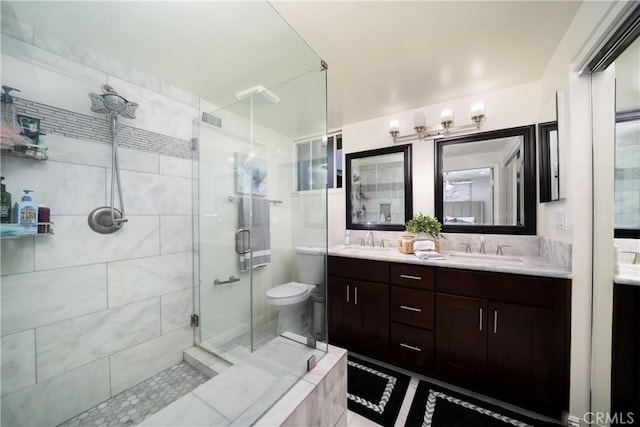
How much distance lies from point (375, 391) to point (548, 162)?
2.04 metres

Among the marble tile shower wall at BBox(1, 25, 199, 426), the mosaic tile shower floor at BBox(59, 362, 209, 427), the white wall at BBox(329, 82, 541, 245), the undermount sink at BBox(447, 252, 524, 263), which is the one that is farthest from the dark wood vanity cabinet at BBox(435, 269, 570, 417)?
the marble tile shower wall at BBox(1, 25, 199, 426)

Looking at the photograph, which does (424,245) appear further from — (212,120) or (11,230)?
(11,230)

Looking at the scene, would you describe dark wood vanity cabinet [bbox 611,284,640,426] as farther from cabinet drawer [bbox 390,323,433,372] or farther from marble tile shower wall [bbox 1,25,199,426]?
marble tile shower wall [bbox 1,25,199,426]

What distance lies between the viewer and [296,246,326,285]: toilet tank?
178cm

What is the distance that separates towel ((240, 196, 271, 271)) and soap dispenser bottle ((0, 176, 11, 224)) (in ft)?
3.77

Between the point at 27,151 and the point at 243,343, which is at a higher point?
the point at 27,151

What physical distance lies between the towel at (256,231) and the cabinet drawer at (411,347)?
3.91ft

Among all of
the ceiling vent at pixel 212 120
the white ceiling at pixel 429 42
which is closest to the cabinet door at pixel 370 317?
the white ceiling at pixel 429 42

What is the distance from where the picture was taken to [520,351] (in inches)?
55.2

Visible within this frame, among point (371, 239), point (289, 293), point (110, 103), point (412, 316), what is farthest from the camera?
point (371, 239)

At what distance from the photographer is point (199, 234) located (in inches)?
74.4

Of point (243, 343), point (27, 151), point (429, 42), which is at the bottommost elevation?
point (243, 343)

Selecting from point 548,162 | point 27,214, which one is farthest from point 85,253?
point 548,162

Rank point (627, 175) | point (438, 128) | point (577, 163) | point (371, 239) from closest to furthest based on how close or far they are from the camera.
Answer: point (627, 175) < point (577, 163) < point (438, 128) < point (371, 239)
